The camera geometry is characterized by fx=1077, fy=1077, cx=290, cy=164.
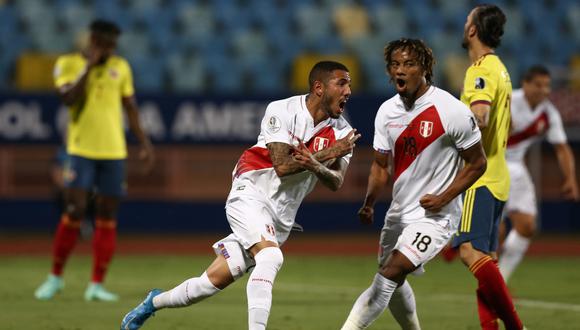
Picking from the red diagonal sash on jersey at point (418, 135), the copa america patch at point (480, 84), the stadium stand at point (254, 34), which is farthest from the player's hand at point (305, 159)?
the stadium stand at point (254, 34)

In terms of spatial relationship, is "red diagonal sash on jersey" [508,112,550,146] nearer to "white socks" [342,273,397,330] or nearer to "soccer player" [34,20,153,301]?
"soccer player" [34,20,153,301]

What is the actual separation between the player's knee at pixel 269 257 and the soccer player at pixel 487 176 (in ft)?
4.59

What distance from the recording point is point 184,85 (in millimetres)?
18906

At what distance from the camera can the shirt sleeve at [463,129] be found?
21.9 ft

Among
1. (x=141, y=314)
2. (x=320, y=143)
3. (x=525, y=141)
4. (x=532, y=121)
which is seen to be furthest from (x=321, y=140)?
(x=525, y=141)

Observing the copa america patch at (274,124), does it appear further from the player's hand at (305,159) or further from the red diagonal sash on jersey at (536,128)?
the red diagonal sash on jersey at (536,128)

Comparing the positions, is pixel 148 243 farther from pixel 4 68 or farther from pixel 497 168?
pixel 497 168

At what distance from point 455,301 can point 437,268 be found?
11.8ft

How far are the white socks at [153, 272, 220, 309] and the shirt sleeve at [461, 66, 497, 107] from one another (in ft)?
6.99

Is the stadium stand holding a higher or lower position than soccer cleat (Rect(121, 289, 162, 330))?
higher

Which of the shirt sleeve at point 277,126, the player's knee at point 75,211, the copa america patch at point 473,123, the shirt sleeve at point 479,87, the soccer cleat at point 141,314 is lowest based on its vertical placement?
the player's knee at point 75,211

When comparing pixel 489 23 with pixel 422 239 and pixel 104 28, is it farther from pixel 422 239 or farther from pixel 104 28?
pixel 104 28

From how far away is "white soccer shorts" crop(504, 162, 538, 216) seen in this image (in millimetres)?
10914

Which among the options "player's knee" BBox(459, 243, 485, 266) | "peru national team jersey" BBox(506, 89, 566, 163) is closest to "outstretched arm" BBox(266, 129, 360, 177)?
"player's knee" BBox(459, 243, 485, 266)
